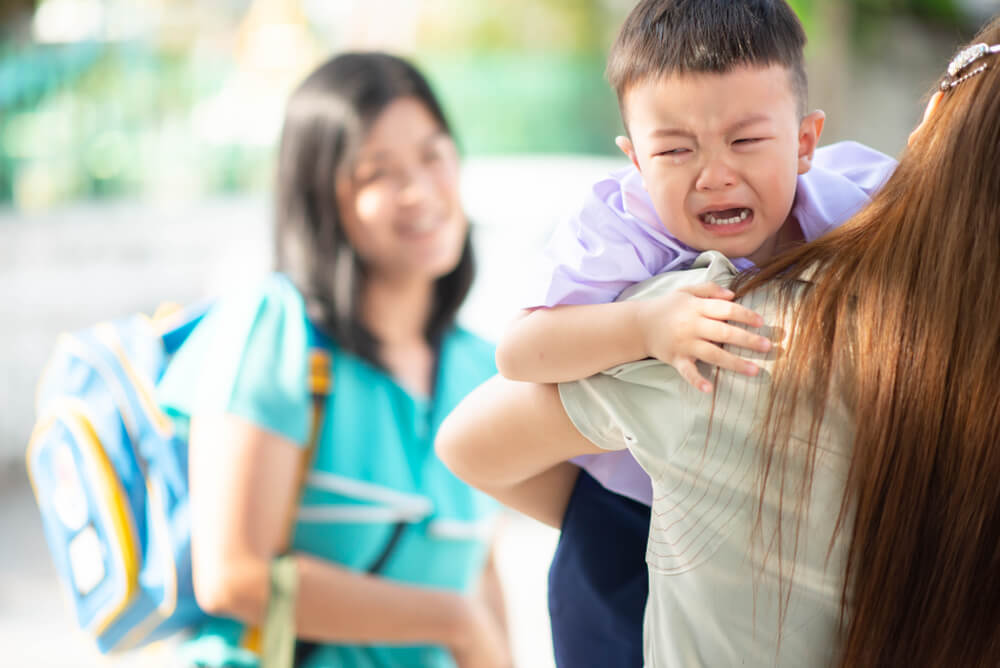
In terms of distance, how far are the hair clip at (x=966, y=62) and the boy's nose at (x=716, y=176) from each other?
23 centimetres

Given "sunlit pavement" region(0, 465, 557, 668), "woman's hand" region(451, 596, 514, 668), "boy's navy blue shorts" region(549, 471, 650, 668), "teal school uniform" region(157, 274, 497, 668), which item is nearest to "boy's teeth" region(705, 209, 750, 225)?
"boy's navy blue shorts" region(549, 471, 650, 668)

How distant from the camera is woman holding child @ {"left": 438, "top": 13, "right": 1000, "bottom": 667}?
3.32 ft

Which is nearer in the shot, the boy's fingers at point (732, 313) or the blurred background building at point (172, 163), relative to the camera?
the boy's fingers at point (732, 313)

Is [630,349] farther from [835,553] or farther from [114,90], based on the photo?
[114,90]

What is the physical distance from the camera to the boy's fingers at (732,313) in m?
1.06

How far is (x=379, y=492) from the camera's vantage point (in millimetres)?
2055

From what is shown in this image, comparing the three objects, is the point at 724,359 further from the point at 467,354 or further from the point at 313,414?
the point at 467,354

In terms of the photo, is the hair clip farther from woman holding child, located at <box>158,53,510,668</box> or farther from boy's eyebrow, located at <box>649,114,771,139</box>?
woman holding child, located at <box>158,53,510,668</box>

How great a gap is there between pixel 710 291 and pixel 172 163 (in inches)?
273

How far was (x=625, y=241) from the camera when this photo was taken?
4.10ft

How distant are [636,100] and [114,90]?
6.52m

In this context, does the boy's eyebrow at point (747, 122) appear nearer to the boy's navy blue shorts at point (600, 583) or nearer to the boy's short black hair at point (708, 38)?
the boy's short black hair at point (708, 38)

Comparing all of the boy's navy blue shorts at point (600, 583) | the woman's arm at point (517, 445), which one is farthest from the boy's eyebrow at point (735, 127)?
the boy's navy blue shorts at point (600, 583)

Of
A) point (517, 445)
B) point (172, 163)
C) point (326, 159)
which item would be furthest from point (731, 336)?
point (172, 163)
